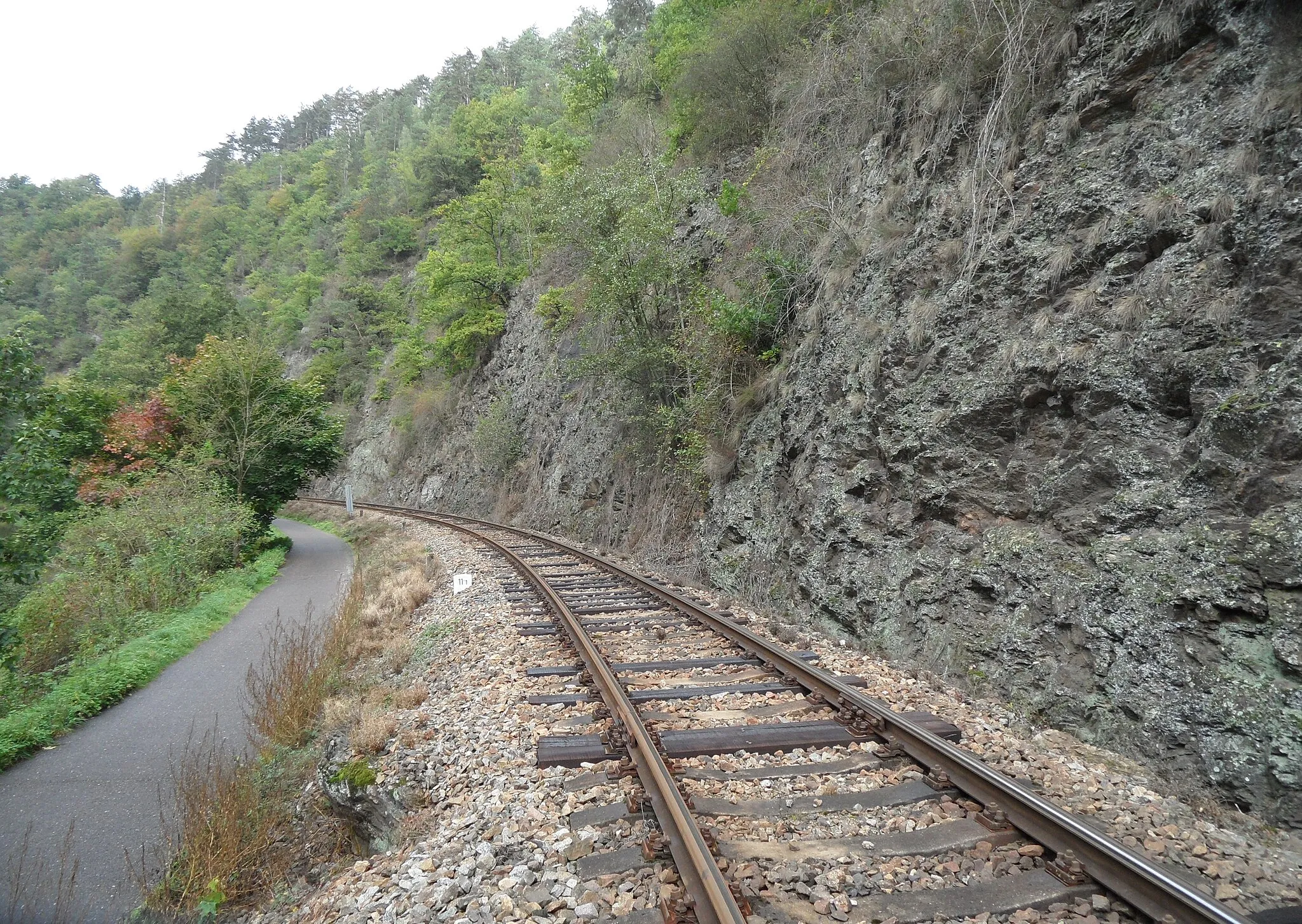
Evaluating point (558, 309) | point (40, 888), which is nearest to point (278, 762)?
point (40, 888)

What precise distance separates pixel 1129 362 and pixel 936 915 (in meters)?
4.39

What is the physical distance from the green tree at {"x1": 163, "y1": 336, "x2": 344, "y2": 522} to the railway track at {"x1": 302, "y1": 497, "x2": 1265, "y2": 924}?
Result: 53.8ft

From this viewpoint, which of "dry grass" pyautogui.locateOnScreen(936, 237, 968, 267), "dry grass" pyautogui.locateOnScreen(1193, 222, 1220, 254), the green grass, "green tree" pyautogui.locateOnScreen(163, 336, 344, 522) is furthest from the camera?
"green tree" pyautogui.locateOnScreen(163, 336, 344, 522)

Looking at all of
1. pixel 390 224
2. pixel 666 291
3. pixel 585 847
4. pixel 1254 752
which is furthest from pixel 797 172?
pixel 390 224

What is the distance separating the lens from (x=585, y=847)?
3250 millimetres

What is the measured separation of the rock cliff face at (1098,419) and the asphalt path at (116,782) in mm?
6540

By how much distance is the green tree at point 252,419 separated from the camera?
58.8ft

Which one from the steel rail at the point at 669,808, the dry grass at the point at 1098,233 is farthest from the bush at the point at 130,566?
the dry grass at the point at 1098,233

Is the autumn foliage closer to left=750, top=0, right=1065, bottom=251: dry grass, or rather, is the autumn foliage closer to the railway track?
the railway track

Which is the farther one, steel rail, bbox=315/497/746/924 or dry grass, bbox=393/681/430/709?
dry grass, bbox=393/681/430/709

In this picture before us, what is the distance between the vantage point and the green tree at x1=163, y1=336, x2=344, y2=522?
58.8 ft

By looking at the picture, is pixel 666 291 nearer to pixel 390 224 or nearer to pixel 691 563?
pixel 691 563

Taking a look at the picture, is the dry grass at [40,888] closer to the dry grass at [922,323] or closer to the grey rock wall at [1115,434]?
the grey rock wall at [1115,434]

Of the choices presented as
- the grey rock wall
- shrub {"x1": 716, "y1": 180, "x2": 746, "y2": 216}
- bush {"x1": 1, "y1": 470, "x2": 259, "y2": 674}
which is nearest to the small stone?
the grey rock wall
